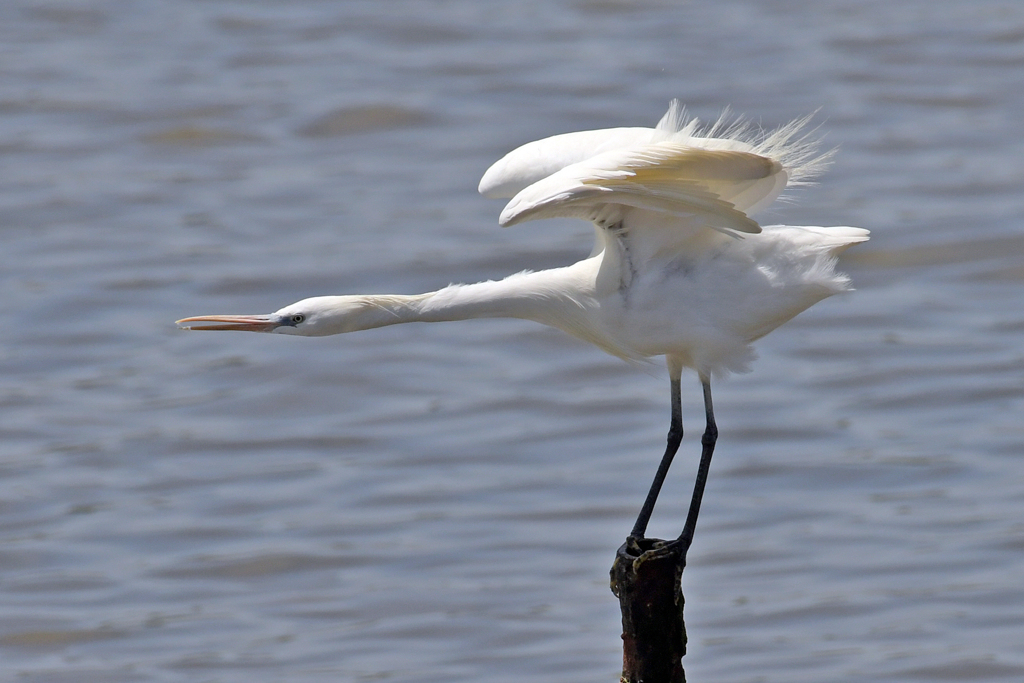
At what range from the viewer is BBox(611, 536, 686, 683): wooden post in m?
6.70

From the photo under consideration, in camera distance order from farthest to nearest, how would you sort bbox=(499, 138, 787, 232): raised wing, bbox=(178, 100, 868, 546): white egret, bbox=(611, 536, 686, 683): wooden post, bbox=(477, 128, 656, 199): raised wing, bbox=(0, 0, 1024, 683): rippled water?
1. bbox=(0, 0, 1024, 683): rippled water
2. bbox=(477, 128, 656, 199): raised wing
3. bbox=(178, 100, 868, 546): white egret
4. bbox=(611, 536, 686, 683): wooden post
5. bbox=(499, 138, 787, 232): raised wing

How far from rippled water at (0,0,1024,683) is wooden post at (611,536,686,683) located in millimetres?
3414

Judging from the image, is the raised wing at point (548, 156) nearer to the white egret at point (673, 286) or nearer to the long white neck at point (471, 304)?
the white egret at point (673, 286)

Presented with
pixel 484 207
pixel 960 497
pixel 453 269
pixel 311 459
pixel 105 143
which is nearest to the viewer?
pixel 960 497

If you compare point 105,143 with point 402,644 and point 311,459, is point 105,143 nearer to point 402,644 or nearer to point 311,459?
point 311,459

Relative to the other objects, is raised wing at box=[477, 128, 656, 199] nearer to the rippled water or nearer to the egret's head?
the egret's head

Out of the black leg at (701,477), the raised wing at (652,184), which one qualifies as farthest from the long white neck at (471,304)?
the black leg at (701,477)

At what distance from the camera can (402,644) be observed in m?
10.8

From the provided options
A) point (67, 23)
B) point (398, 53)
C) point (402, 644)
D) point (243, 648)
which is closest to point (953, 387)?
point (402, 644)

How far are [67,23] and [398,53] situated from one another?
5.06 metres

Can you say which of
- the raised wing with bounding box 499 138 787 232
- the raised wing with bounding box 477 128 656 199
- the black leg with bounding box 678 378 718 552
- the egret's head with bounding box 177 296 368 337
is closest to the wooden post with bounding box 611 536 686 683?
the black leg with bounding box 678 378 718 552

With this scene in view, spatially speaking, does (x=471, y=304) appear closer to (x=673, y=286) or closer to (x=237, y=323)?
(x=673, y=286)

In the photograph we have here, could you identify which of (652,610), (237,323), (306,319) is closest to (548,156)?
(306,319)

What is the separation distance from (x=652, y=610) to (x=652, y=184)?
174 centimetres
